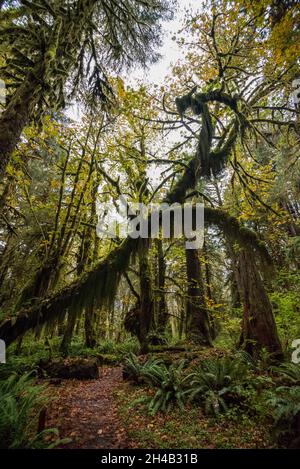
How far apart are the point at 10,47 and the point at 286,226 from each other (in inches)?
626

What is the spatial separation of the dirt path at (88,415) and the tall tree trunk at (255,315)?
12.7 feet

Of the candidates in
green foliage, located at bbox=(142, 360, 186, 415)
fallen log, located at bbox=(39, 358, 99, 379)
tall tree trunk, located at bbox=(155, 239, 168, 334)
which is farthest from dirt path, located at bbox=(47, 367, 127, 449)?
tall tree trunk, located at bbox=(155, 239, 168, 334)

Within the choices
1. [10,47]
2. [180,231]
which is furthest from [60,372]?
[10,47]

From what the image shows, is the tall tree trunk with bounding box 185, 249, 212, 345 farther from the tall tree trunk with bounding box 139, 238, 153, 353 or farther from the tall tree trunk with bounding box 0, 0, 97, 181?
the tall tree trunk with bounding box 0, 0, 97, 181

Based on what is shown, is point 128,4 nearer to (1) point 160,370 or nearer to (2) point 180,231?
(2) point 180,231

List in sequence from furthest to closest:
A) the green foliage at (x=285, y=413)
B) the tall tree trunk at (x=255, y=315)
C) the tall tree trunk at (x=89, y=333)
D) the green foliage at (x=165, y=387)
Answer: the tall tree trunk at (x=89, y=333), the tall tree trunk at (x=255, y=315), the green foliage at (x=165, y=387), the green foliage at (x=285, y=413)

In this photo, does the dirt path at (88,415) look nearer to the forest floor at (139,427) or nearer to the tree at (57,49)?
the forest floor at (139,427)

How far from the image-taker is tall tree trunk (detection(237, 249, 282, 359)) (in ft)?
20.7

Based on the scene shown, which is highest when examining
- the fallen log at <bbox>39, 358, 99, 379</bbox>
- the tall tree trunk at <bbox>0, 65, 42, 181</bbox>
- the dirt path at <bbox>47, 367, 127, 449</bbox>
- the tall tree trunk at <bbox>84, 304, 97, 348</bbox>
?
the tall tree trunk at <bbox>0, 65, 42, 181</bbox>

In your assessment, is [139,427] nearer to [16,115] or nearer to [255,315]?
[255,315]

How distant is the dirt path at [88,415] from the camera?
3.36m

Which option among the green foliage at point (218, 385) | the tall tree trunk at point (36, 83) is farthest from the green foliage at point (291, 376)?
the tall tree trunk at point (36, 83)

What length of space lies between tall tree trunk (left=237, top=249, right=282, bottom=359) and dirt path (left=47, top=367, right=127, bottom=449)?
3.89 m

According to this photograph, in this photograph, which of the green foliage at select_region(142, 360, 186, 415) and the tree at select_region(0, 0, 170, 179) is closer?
the tree at select_region(0, 0, 170, 179)
